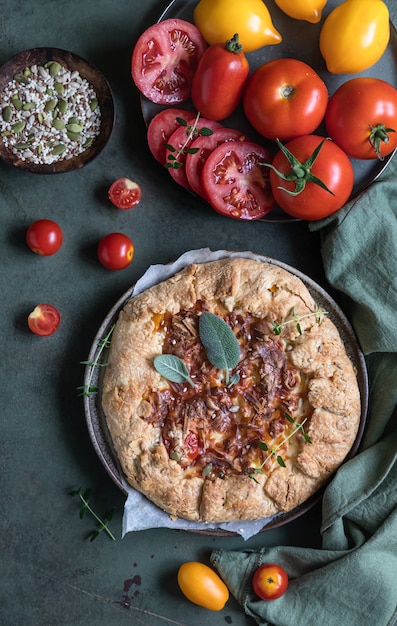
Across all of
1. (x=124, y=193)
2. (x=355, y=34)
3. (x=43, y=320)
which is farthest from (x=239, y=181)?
(x=43, y=320)

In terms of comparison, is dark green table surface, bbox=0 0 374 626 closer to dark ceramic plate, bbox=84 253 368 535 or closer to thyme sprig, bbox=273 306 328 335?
dark ceramic plate, bbox=84 253 368 535

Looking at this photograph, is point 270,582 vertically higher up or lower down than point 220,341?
lower down

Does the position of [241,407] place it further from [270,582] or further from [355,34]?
[355,34]

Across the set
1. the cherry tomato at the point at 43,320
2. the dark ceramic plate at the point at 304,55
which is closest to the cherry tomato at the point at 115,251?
the cherry tomato at the point at 43,320

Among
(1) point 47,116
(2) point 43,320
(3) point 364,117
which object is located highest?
(3) point 364,117

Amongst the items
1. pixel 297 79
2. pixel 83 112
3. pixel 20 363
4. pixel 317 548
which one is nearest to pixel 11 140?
pixel 83 112

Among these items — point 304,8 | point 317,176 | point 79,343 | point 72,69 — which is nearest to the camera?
point 317,176
